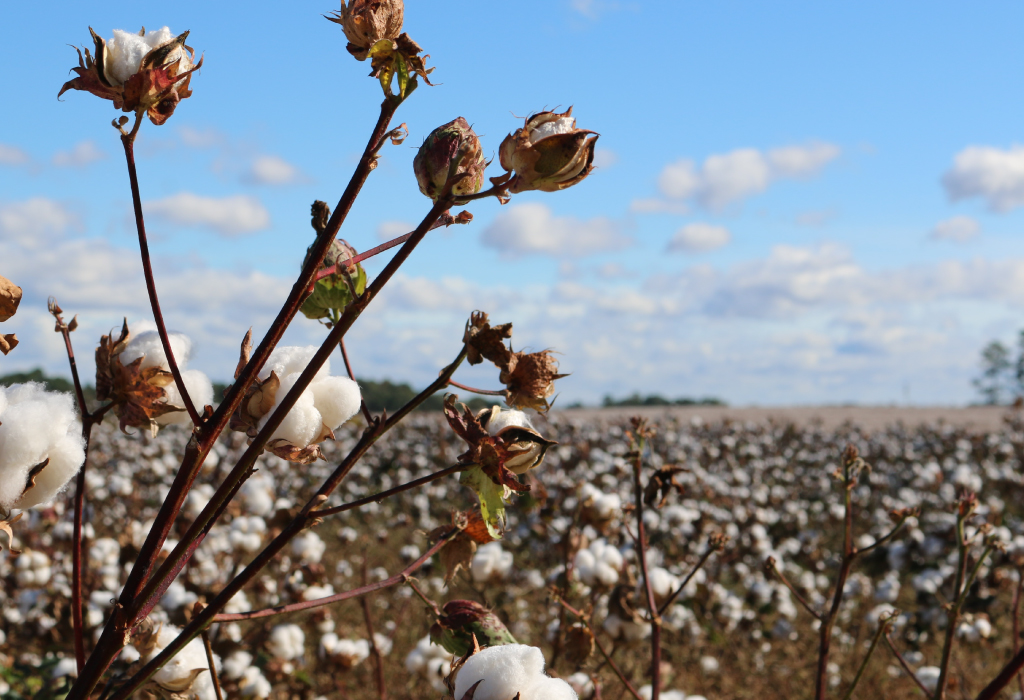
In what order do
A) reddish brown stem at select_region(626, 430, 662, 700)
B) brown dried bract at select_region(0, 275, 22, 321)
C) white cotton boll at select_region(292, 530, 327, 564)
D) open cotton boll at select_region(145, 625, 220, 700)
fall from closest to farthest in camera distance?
brown dried bract at select_region(0, 275, 22, 321) < open cotton boll at select_region(145, 625, 220, 700) < reddish brown stem at select_region(626, 430, 662, 700) < white cotton boll at select_region(292, 530, 327, 564)

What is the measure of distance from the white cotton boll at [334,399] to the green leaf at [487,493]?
0.51 feet

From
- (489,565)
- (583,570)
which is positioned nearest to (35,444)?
(583,570)

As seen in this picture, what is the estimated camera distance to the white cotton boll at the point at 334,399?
0.93 metres

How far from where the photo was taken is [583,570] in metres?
2.82

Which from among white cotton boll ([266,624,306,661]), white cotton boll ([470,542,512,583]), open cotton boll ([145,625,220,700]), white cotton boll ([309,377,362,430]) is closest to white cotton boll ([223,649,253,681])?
white cotton boll ([266,624,306,661])

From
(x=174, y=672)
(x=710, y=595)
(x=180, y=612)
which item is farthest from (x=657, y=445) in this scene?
(x=174, y=672)

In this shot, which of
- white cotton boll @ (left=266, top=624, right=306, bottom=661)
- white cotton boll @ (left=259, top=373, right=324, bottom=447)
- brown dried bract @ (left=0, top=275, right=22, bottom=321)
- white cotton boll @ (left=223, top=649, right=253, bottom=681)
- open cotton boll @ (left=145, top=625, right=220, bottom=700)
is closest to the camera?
brown dried bract @ (left=0, top=275, right=22, bottom=321)

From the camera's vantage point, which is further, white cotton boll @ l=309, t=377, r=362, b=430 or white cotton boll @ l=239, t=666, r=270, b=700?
white cotton boll @ l=239, t=666, r=270, b=700

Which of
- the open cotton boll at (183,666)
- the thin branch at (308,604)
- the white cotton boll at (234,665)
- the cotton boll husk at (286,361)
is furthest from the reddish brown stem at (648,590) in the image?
the white cotton boll at (234,665)

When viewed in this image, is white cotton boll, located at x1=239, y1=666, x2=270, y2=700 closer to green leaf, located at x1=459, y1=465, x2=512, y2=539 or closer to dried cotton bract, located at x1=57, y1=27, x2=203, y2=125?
green leaf, located at x1=459, y1=465, x2=512, y2=539

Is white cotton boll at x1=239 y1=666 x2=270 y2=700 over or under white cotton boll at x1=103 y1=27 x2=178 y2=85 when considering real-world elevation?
under

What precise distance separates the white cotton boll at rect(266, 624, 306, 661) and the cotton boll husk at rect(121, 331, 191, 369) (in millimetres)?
2275

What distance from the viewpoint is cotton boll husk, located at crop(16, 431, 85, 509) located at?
836mm

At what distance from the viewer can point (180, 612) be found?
7.88 feet
